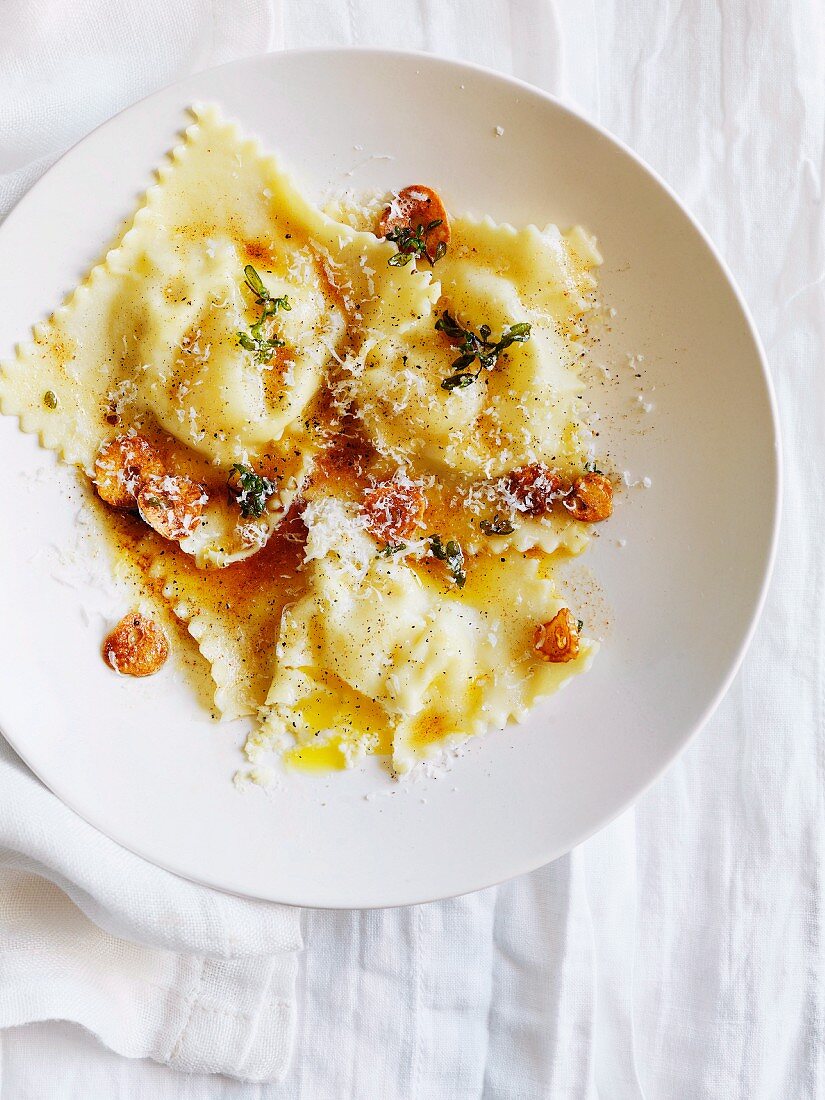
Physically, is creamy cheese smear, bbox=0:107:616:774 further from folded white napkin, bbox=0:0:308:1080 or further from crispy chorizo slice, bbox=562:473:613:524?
folded white napkin, bbox=0:0:308:1080

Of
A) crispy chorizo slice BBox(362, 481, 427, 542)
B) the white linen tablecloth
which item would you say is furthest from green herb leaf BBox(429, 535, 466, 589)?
the white linen tablecloth

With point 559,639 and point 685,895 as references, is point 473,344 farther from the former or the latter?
point 685,895

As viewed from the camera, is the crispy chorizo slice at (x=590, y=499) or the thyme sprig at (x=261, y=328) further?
the crispy chorizo slice at (x=590, y=499)

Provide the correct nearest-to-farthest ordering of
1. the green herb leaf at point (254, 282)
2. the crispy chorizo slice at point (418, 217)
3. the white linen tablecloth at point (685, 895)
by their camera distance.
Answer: the green herb leaf at point (254, 282), the crispy chorizo slice at point (418, 217), the white linen tablecloth at point (685, 895)

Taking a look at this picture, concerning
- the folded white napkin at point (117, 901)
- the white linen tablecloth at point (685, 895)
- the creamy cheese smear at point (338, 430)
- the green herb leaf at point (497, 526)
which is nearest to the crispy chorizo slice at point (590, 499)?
the creamy cheese smear at point (338, 430)

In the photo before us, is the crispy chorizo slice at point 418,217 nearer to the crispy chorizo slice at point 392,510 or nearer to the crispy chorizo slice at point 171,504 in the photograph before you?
the crispy chorizo slice at point 392,510

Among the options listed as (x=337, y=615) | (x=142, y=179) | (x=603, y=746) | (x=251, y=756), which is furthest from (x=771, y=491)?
(x=142, y=179)
